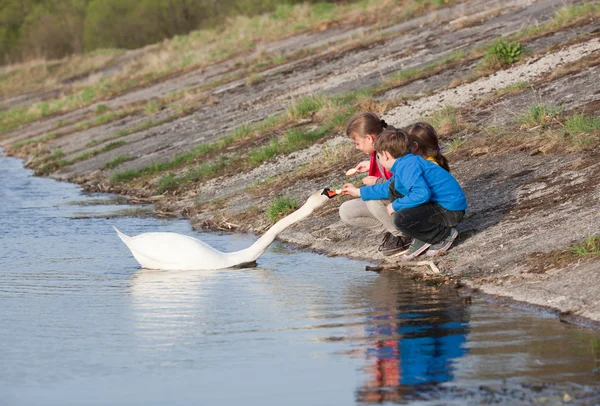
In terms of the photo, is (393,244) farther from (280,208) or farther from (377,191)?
(280,208)

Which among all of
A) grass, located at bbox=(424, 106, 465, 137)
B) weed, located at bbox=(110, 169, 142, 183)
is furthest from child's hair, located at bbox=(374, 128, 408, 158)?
weed, located at bbox=(110, 169, 142, 183)

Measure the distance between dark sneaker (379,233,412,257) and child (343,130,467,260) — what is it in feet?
1.30

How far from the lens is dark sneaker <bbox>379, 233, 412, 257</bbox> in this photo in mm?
10750

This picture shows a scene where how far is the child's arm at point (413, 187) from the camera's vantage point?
979 centimetres

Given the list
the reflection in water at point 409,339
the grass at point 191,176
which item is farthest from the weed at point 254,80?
the reflection in water at point 409,339

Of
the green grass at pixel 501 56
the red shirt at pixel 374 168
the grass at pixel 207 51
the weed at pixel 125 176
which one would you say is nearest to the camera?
the red shirt at pixel 374 168

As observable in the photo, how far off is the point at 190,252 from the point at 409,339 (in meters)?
3.84

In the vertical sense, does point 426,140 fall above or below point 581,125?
above

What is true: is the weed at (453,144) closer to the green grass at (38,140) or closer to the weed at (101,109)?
the green grass at (38,140)

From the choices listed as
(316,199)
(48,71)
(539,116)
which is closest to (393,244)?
(316,199)

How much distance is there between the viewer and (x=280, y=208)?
13602 mm

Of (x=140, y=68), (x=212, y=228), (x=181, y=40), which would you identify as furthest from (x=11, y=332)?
(x=181, y=40)

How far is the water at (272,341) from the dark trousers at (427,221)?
0.47 m

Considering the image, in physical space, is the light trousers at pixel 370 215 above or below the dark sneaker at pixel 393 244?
above
